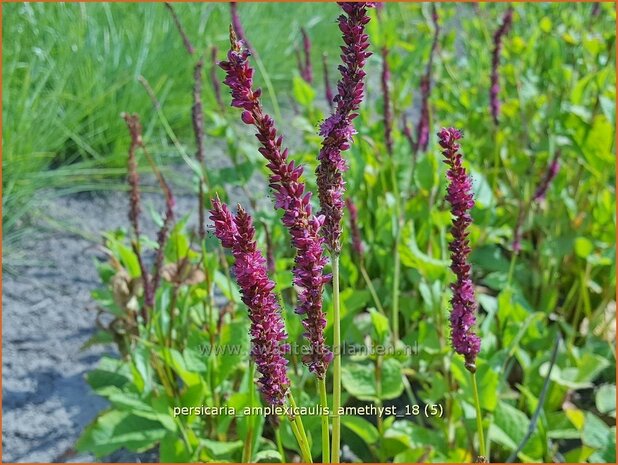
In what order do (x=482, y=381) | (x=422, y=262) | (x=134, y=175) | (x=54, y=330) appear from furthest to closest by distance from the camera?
(x=54, y=330), (x=422, y=262), (x=482, y=381), (x=134, y=175)

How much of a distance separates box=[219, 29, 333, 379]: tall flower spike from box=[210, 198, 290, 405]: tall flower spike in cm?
4

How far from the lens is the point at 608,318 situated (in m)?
2.37

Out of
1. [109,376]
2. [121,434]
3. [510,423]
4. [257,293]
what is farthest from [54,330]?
[257,293]

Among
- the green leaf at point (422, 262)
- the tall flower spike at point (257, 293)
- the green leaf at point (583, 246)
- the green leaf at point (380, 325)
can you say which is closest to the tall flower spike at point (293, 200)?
the tall flower spike at point (257, 293)

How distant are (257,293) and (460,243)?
0.28 meters

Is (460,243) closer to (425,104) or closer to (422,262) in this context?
(422,262)

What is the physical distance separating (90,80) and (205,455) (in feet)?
7.06

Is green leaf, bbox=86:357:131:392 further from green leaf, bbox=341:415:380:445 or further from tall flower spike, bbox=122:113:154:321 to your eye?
green leaf, bbox=341:415:380:445

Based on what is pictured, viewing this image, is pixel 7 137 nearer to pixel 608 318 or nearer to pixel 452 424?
pixel 452 424

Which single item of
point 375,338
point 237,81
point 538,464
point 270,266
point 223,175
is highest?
point 237,81

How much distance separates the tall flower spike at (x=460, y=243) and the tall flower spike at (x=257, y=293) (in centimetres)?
23

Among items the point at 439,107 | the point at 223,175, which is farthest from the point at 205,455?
the point at 439,107

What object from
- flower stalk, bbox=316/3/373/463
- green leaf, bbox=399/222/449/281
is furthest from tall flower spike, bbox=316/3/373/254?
green leaf, bbox=399/222/449/281

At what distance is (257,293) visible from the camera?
0.80 m
